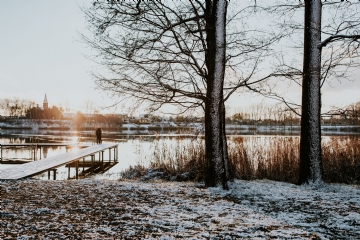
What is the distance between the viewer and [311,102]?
709cm

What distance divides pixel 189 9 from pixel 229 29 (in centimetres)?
104

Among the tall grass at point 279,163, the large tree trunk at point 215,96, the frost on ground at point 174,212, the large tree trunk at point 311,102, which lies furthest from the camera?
the tall grass at point 279,163

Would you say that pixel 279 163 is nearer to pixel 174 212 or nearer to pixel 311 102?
pixel 311 102

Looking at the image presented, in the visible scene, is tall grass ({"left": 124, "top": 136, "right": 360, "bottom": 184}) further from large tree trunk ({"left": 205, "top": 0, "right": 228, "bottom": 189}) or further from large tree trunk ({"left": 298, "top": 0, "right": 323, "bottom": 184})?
large tree trunk ({"left": 205, "top": 0, "right": 228, "bottom": 189})

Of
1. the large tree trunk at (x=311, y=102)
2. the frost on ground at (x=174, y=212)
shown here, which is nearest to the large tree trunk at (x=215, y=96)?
the frost on ground at (x=174, y=212)

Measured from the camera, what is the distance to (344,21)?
6805mm

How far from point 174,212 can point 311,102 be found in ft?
14.1

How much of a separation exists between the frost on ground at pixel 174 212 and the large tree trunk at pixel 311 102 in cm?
70

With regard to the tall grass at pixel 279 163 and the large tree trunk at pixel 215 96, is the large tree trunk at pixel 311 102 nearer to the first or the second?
the tall grass at pixel 279 163

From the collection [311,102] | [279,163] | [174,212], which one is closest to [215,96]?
[311,102]

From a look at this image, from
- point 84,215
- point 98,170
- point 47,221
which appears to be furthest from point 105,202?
point 98,170

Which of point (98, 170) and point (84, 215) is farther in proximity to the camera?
point (98, 170)

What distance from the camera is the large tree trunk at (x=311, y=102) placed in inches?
279

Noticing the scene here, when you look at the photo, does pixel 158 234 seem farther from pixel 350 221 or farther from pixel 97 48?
pixel 97 48
